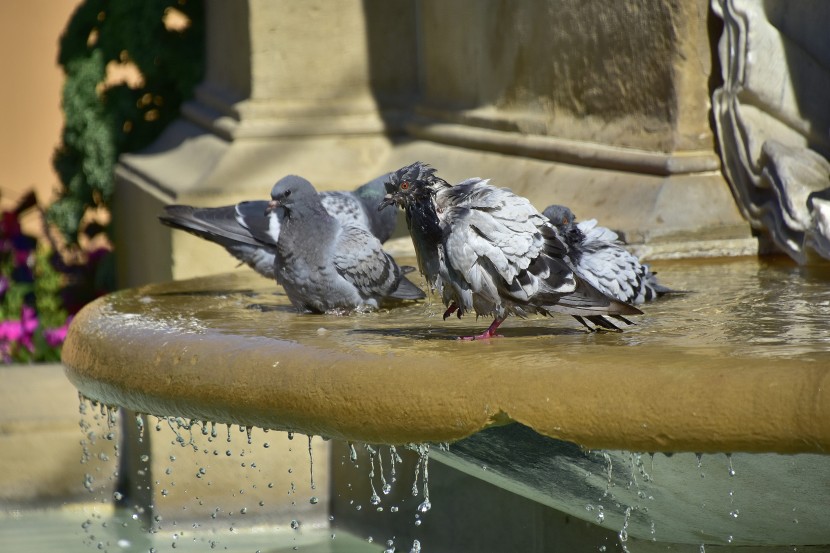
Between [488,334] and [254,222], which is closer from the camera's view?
[488,334]

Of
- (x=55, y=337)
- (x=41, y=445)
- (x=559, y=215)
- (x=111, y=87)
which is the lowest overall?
(x=41, y=445)

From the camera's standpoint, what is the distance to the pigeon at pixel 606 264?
298 centimetres

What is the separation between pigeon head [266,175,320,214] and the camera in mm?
3350

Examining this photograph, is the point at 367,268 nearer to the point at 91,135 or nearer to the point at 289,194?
the point at 289,194

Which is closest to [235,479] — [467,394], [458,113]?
[458,113]

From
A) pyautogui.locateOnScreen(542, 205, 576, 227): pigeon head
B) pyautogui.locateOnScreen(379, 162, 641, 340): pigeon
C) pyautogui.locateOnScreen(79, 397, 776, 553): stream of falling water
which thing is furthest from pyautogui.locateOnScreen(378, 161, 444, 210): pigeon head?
pyautogui.locateOnScreen(79, 397, 776, 553): stream of falling water

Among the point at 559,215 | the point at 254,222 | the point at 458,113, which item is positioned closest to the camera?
the point at 559,215

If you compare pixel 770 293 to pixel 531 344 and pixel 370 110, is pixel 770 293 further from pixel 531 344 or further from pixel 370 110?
pixel 370 110

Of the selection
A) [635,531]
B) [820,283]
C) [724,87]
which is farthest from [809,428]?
[724,87]

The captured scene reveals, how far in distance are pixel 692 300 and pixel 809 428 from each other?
117cm

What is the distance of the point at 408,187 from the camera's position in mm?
2631

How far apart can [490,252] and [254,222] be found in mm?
1298

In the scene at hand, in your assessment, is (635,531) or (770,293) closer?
(635,531)

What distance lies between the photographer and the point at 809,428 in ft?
6.52
